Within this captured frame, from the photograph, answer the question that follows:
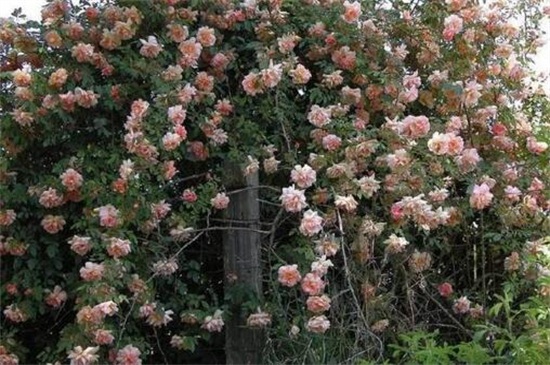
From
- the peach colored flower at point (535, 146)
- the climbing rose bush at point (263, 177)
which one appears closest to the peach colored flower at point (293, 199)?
the climbing rose bush at point (263, 177)

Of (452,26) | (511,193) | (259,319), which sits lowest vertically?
(259,319)

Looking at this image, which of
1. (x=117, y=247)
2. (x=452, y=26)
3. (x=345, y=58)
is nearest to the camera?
(x=117, y=247)

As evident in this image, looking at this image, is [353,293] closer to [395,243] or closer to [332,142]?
[395,243]

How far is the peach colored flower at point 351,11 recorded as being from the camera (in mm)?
3230

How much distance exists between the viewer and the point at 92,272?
8.59 feet

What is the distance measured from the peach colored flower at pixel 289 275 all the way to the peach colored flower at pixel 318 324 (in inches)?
5.4

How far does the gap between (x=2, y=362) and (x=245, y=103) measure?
121 centimetres

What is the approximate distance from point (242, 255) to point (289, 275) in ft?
0.95

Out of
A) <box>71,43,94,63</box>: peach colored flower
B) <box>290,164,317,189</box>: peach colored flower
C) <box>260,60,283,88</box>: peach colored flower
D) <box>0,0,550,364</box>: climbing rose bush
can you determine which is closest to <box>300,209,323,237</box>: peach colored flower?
<box>0,0,550,364</box>: climbing rose bush

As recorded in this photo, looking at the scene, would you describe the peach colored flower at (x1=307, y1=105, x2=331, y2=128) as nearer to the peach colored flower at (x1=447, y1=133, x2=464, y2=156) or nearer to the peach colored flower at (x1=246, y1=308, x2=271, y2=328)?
the peach colored flower at (x1=447, y1=133, x2=464, y2=156)

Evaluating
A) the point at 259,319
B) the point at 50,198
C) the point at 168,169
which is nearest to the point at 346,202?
the point at 259,319

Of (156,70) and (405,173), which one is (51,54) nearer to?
(156,70)

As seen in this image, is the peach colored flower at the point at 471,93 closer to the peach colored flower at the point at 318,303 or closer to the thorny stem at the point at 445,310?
the thorny stem at the point at 445,310

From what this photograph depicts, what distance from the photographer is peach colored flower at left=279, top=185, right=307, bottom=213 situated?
2814 millimetres
